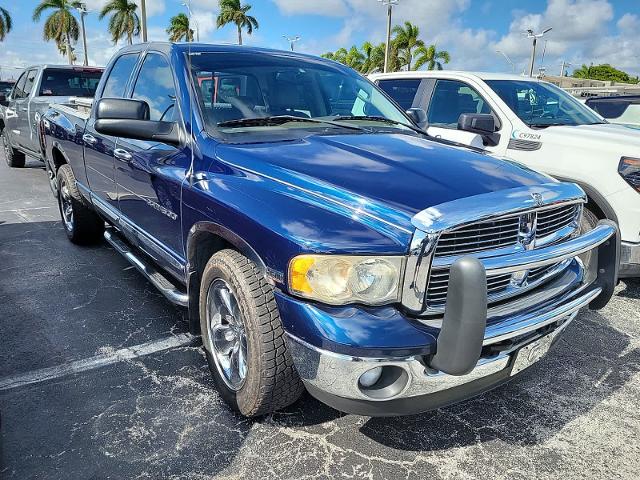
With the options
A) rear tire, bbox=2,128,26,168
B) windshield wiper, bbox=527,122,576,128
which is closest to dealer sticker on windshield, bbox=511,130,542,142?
windshield wiper, bbox=527,122,576,128

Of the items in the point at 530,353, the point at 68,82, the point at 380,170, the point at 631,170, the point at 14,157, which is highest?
the point at 68,82

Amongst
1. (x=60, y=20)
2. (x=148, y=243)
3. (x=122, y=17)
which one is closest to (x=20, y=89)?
(x=148, y=243)

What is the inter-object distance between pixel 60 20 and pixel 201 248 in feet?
177

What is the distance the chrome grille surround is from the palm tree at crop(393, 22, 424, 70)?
4499cm

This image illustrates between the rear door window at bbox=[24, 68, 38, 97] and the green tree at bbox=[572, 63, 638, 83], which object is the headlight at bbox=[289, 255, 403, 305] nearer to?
the rear door window at bbox=[24, 68, 38, 97]

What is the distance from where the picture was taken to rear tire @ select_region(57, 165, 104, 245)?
515 centimetres

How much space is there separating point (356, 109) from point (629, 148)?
225 cm

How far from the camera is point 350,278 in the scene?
2.05m

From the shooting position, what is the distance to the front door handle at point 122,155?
3535 millimetres

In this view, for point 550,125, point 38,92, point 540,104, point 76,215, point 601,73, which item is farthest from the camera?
point 601,73

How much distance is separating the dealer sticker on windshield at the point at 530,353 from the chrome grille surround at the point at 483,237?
238 mm

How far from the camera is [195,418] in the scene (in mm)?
2709

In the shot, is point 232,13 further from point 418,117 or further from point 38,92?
point 418,117

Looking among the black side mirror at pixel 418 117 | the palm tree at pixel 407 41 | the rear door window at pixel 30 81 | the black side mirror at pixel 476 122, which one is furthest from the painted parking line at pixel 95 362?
the palm tree at pixel 407 41
